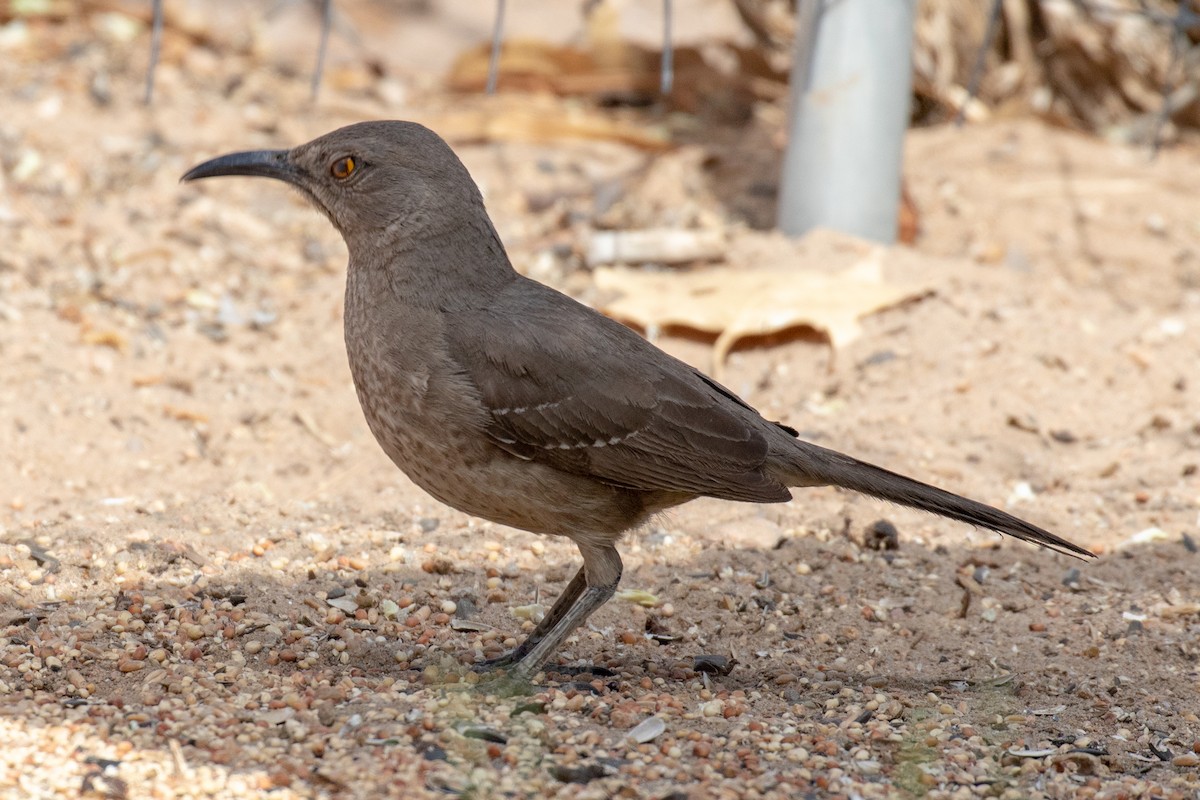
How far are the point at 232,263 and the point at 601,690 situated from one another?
3946mm

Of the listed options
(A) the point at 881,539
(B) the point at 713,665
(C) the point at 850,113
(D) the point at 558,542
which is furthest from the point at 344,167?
(C) the point at 850,113

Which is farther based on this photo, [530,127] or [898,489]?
[530,127]

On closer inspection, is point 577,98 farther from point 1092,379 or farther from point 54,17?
point 1092,379

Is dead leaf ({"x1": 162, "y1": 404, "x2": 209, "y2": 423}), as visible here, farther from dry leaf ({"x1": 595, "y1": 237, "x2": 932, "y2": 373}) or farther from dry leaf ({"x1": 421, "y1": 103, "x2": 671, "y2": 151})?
dry leaf ({"x1": 421, "y1": 103, "x2": 671, "y2": 151})

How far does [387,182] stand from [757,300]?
253cm

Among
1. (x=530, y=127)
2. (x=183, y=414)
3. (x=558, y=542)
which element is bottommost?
(x=558, y=542)

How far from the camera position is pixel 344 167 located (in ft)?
14.2

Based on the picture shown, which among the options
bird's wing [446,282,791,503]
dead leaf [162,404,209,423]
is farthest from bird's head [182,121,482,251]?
dead leaf [162,404,209,423]

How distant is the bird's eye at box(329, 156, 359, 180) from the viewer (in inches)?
170

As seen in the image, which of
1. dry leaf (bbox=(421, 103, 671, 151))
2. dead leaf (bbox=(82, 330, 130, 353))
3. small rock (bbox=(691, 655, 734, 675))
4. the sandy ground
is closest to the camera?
the sandy ground

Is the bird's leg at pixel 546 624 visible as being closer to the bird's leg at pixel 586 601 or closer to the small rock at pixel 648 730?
the bird's leg at pixel 586 601

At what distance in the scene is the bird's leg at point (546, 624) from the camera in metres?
4.20

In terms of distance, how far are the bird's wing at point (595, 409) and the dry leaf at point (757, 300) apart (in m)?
2.06

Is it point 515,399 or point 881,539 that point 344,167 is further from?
point 881,539
